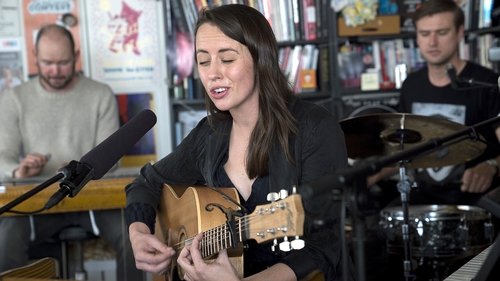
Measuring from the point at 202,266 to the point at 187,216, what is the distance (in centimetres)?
32

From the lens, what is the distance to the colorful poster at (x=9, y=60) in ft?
15.8

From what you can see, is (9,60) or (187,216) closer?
(187,216)

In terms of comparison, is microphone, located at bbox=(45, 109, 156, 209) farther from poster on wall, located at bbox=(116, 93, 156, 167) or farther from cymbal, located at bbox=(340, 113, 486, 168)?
poster on wall, located at bbox=(116, 93, 156, 167)

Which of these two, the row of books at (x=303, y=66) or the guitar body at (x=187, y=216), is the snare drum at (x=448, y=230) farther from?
the row of books at (x=303, y=66)

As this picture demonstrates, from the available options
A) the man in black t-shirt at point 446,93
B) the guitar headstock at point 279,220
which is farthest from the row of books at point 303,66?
the guitar headstock at point 279,220

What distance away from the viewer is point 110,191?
3.55 metres

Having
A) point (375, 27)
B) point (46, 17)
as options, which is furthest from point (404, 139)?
point (46, 17)

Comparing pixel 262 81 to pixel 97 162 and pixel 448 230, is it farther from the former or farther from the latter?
pixel 448 230

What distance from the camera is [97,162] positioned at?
200 centimetres

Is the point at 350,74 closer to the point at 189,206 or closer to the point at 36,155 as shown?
the point at 36,155

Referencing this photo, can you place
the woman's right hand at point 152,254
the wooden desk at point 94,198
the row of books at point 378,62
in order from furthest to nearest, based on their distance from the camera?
the row of books at point 378,62 → the wooden desk at point 94,198 → the woman's right hand at point 152,254

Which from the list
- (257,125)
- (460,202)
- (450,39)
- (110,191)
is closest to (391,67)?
(450,39)

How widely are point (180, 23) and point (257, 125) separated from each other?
272 cm

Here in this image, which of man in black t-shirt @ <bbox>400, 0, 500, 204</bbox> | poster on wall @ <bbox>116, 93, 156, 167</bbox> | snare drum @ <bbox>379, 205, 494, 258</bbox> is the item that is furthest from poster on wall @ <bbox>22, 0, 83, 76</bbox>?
snare drum @ <bbox>379, 205, 494, 258</bbox>
